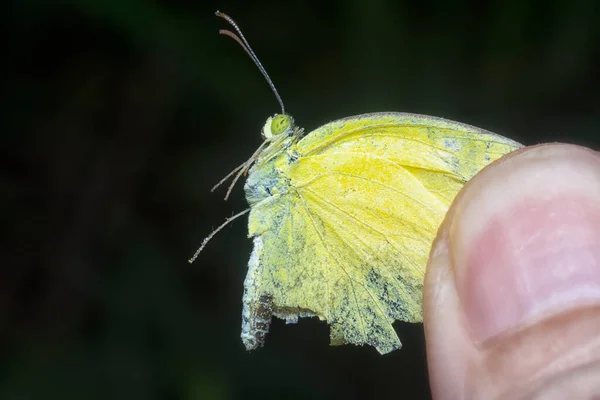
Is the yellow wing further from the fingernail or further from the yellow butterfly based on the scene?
the fingernail

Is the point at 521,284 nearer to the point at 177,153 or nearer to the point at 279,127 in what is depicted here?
the point at 279,127

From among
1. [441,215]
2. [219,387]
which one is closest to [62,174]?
[219,387]

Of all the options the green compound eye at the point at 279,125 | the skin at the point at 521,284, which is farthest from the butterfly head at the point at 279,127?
the skin at the point at 521,284

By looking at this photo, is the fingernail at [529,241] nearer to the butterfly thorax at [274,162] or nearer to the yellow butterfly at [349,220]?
the yellow butterfly at [349,220]

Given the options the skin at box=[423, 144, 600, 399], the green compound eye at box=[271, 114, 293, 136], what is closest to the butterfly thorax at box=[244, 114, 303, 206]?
the green compound eye at box=[271, 114, 293, 136]

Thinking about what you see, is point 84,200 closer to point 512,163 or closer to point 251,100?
point 251,100

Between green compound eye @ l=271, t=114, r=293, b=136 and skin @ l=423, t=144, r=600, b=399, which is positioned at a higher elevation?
green compound eye @ l=271, t=114, r=293, b=136
